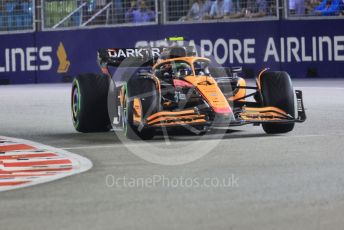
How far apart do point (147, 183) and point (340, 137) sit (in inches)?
152

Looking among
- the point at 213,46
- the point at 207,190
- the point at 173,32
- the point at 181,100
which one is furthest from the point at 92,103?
the point at 173,32

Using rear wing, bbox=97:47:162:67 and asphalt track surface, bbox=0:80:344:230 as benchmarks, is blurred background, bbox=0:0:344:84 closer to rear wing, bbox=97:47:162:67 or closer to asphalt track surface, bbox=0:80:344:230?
rear wing, bbox=97:47:162:67

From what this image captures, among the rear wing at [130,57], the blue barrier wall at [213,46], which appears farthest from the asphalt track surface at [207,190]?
the blue barrier wall at [213,46]

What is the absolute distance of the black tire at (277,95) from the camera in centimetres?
1076

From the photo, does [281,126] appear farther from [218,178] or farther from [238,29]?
[238,29]

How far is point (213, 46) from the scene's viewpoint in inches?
912

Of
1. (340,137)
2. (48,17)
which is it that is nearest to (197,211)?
(340,137)

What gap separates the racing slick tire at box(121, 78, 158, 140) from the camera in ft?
34.2

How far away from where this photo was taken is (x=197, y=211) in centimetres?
598

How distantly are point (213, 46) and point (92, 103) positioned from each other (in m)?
11.8

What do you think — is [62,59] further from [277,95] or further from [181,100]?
[277,95]

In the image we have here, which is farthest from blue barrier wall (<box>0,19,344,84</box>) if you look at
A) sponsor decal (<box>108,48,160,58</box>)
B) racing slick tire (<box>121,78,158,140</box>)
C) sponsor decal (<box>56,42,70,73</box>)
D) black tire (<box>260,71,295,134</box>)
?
racing slick tire (<box>121,78,158,140</box>)

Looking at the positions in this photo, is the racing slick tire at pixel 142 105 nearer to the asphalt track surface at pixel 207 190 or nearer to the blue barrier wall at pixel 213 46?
the asphalt track surface at pixel 207 190

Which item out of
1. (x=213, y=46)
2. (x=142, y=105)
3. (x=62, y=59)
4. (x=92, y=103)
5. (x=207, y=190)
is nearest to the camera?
(x=207, y=190)
